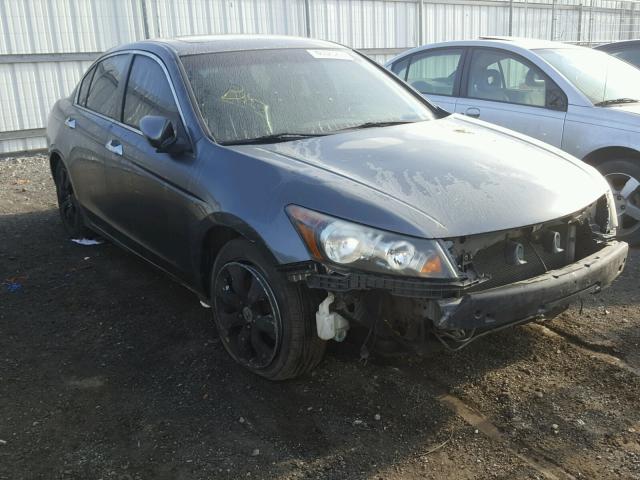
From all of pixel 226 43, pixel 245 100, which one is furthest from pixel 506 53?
pixel 245 100

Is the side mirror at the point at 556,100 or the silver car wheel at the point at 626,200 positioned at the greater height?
the side mirror at the point at 556,100

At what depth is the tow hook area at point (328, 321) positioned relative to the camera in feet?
9.46

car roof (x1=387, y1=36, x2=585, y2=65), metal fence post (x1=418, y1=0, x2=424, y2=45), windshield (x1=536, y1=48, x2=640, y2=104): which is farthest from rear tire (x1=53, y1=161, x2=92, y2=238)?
metal fence post (x1=418, y1=0, x2=424, y2=45)

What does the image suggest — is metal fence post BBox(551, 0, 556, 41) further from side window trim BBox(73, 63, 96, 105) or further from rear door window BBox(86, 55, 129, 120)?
rear door window BBox(86, 55, 129, 120)

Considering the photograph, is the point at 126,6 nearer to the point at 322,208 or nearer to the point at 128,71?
the point at 128,71

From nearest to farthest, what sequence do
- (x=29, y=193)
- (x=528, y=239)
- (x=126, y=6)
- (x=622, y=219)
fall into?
(x=528, y=239), (x=622, y=219), (x=29, y=193), (x=126, y=6)

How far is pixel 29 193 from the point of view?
7.86 m

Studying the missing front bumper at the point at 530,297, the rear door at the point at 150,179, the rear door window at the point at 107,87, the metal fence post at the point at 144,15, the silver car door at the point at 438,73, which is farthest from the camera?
the metal fence post at the point at 144,15

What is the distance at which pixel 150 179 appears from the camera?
12.7 ft

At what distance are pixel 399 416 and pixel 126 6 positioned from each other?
31.3 ft

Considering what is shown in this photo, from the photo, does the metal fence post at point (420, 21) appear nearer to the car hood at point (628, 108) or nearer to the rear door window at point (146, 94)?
the car hood at point (628, 108)

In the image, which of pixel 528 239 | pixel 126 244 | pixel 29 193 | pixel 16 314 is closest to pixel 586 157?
pixel 528 239

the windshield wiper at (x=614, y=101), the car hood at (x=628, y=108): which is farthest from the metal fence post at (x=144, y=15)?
the car hood at (x=628, y=108)

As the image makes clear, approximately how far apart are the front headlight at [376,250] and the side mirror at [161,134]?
1178mm
